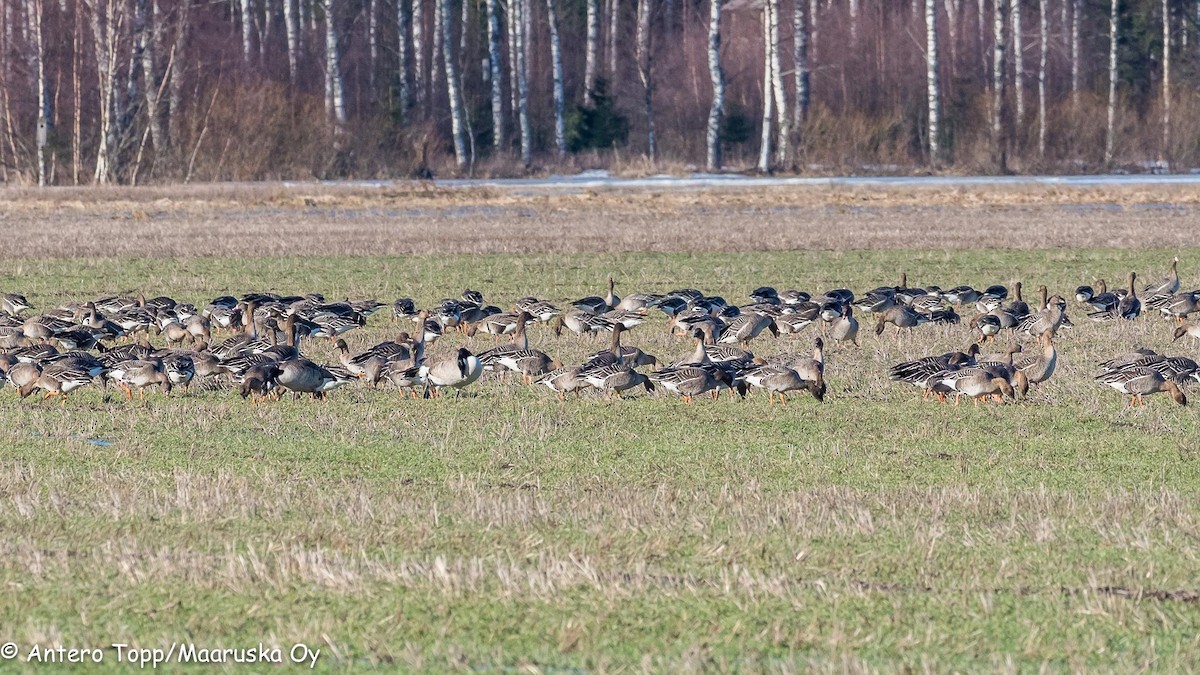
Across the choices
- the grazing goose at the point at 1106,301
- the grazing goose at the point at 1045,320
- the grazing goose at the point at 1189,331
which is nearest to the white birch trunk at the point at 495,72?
the grazing goose at the point at 1106,301

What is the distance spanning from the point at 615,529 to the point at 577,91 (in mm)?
52834

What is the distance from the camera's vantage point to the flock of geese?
11.9 m

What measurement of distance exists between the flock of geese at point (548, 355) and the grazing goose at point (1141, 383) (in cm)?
1

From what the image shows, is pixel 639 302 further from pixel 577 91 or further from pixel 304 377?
pixel 577 91

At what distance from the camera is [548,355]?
48.1ft

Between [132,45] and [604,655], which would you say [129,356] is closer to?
[604,655]

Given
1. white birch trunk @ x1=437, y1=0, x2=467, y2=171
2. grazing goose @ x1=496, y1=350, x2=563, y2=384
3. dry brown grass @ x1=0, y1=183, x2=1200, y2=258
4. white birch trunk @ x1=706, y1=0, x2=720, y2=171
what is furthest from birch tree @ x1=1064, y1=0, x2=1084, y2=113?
grazing goose @ x1=496, y1=350, x2=563, y2=384

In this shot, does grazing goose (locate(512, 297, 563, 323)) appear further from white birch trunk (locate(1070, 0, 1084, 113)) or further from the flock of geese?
white birch trunk (locate(1070, 0, 1084, 113))

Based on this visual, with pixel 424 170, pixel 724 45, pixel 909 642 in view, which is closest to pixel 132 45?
pixel 424 170

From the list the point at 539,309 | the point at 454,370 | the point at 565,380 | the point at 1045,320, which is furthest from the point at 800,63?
the point at 454,370

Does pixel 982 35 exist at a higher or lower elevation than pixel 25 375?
higher

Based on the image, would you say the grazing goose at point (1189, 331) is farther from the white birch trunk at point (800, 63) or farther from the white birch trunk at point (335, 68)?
the white birch trunk at point (335, 68)

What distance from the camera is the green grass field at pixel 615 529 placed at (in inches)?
232

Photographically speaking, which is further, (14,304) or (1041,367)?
(14,304)
